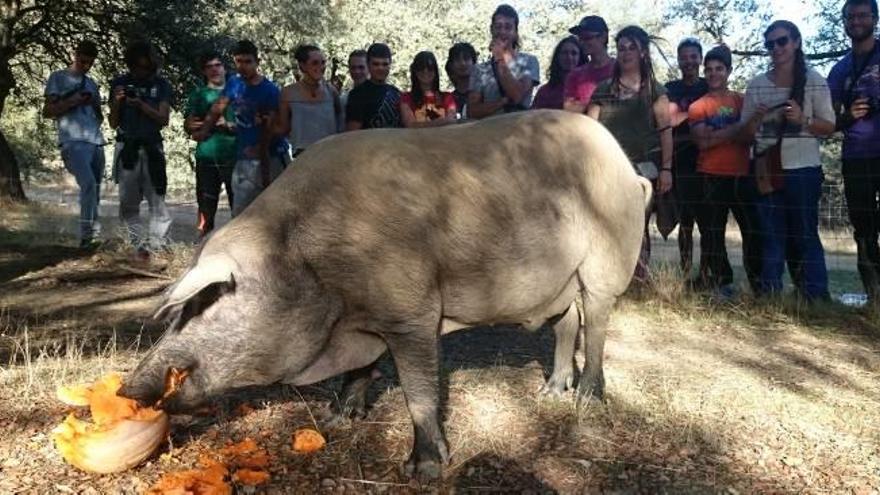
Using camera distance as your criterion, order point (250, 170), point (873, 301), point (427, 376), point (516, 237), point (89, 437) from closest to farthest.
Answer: point (89, 437) < point (427, 376) < point (516, 237) < point (873, 301) < point (250, 170)

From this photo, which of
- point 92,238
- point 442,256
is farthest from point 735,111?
point 92,238

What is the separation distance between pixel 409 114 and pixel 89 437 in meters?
3.73

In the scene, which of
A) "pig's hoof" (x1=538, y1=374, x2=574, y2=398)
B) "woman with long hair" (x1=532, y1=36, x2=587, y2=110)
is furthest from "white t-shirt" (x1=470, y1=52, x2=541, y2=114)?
"pig's hoof" (x1=538, y1=374, x2=574, y2=398)

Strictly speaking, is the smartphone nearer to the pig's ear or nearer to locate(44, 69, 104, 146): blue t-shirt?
the pig's ear

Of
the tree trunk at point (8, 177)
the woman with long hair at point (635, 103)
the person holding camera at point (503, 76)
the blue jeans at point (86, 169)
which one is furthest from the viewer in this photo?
the tree trunk at point (8, 177)

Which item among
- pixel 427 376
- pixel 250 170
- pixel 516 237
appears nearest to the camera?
pixel 427 376

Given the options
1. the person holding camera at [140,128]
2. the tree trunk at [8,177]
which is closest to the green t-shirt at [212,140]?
the person holding camera at [140,128]

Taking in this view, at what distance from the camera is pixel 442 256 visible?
3.46m

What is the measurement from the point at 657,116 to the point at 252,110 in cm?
349

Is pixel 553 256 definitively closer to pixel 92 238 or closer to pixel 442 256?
pixel 442 256

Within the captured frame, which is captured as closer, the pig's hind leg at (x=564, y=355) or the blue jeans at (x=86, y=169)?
the pig's hind leg at (x=564, y=355)

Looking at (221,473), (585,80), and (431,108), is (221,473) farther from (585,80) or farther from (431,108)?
(585,80)

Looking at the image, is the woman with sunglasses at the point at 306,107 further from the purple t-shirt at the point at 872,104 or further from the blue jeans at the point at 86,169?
the purple t-shirt at the point at 872,104

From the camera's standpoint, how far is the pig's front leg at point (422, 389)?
3.39 meters
